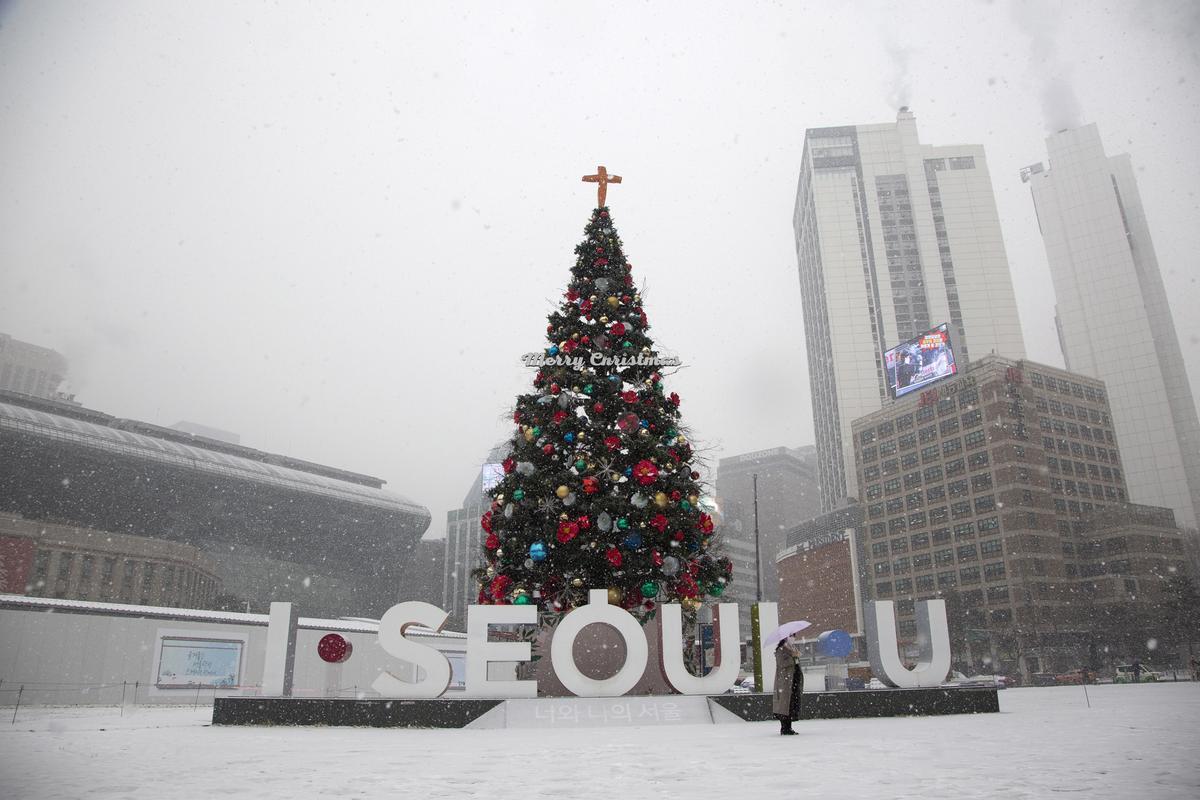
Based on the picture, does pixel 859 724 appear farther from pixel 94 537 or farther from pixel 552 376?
pixel 94 537

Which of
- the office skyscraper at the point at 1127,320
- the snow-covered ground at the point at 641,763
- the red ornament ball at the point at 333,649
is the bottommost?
the snow-covered ground at the point at 641,763

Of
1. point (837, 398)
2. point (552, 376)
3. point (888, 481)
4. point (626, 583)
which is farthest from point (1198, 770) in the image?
point (837, 398)

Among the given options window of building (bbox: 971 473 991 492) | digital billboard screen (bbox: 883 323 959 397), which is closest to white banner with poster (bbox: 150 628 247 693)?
window of building (bbox: 971 473 991 492)

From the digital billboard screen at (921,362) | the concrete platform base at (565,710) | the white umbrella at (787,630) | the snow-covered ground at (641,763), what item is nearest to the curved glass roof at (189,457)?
the digital billboard screen at (921,362)

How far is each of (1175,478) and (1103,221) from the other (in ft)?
226

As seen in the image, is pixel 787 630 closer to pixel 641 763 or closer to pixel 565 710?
pixel 565 710

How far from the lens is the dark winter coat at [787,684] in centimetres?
1123

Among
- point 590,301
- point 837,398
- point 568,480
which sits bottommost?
point 568,480

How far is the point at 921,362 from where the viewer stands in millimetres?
107375

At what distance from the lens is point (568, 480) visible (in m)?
15.7

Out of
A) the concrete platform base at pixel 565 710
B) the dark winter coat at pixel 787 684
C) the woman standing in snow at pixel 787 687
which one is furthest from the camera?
the concrete platform base at pixel 565 710

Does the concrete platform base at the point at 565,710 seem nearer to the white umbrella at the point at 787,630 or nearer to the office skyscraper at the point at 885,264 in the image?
the white umbrella at the point at 787,630

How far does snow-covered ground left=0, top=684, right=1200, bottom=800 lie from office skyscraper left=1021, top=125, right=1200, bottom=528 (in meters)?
156

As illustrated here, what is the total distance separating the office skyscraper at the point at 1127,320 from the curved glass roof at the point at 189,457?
136 metres
